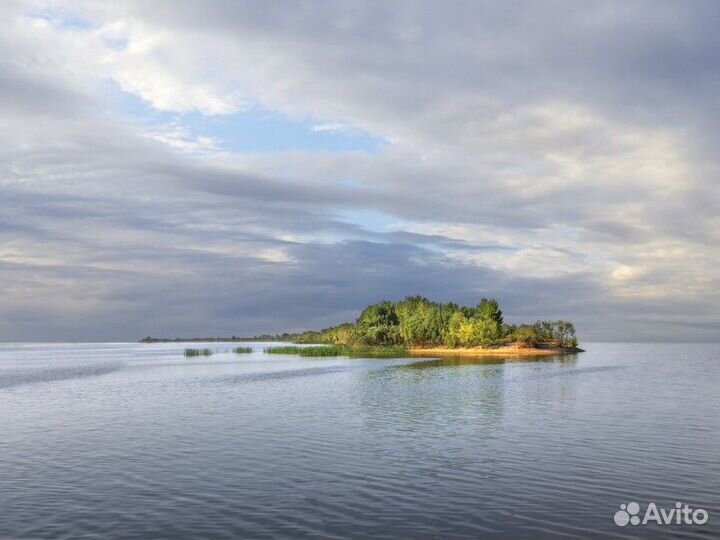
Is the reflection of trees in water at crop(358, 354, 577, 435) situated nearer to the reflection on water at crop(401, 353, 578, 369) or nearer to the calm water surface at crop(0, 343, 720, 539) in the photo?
the calm water surface at crop(0, 343, 720, 539)

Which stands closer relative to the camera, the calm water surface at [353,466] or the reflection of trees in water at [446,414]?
the calm water surface at [353,466]

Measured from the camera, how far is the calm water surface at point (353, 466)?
19.9 metres

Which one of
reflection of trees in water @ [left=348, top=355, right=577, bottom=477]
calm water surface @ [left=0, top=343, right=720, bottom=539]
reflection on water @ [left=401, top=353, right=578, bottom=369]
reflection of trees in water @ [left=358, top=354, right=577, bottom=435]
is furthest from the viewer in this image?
reflection on water @ [left=401, top=353, right=578, bottom=369]

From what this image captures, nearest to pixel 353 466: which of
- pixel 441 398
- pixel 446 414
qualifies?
pixel 446 414

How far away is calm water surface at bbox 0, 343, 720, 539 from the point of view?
19.9 m

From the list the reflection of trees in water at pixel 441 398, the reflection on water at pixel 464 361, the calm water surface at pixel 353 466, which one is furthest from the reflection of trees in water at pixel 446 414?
the reflection on water at pixel 464 361

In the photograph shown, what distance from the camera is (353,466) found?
2789 centimetres

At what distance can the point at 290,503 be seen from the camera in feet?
72.5

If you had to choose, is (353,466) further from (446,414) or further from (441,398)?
(441,398)

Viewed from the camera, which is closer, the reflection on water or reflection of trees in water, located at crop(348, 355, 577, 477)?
reflection of trees in water, located at crop(348, 355, 577, 477)

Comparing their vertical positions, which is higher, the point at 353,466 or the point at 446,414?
the point at 446,414

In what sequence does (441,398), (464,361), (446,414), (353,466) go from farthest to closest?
(464,361)
(441,398)
(446,414)
(353,466)

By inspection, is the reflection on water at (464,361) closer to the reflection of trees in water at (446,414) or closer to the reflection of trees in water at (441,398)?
the reflection of trees in water at (441,398)

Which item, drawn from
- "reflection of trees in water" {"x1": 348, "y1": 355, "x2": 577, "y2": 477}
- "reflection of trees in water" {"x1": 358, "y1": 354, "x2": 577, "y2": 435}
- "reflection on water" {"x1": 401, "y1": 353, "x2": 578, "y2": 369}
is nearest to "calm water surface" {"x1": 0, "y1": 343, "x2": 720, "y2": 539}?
"reflection of trees in water" {"x1": 348, "y1": 355, "x2": 577, "y2": 477}
